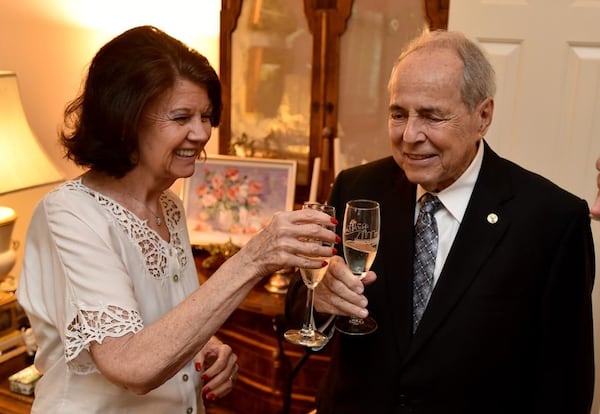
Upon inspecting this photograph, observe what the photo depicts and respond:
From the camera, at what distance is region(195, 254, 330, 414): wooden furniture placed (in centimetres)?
246

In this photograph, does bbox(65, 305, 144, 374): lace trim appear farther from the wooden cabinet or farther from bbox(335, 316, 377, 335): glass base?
the wooden cabinet

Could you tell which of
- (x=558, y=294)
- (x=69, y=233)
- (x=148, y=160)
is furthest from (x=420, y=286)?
(x=69, y=233)

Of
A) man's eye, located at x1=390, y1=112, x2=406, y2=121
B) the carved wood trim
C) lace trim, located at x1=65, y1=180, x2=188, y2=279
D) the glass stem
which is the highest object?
the carved wood trim

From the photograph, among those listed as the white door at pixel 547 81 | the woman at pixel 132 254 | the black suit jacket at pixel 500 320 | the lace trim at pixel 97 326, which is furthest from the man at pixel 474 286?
the white door at pixel 547 81

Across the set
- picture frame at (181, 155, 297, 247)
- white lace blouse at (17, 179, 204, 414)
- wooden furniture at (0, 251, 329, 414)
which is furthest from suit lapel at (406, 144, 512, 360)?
picture frame at (181, 155, 297, 247)

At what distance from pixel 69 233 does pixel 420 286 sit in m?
0.80

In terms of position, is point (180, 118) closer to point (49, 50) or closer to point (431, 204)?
point (431, 204)

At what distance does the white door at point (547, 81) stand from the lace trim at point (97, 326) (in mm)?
1561

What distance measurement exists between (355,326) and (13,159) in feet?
4.98

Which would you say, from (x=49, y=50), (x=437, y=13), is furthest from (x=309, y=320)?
(x=49, y=50)

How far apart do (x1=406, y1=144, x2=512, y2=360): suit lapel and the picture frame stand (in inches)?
53.6

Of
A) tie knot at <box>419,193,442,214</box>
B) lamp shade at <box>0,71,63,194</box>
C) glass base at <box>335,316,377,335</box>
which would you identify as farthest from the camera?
lamp shade at <box>0,71,63,194</box>

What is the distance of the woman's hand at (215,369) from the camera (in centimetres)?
145

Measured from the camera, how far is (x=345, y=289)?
51.7 inches
